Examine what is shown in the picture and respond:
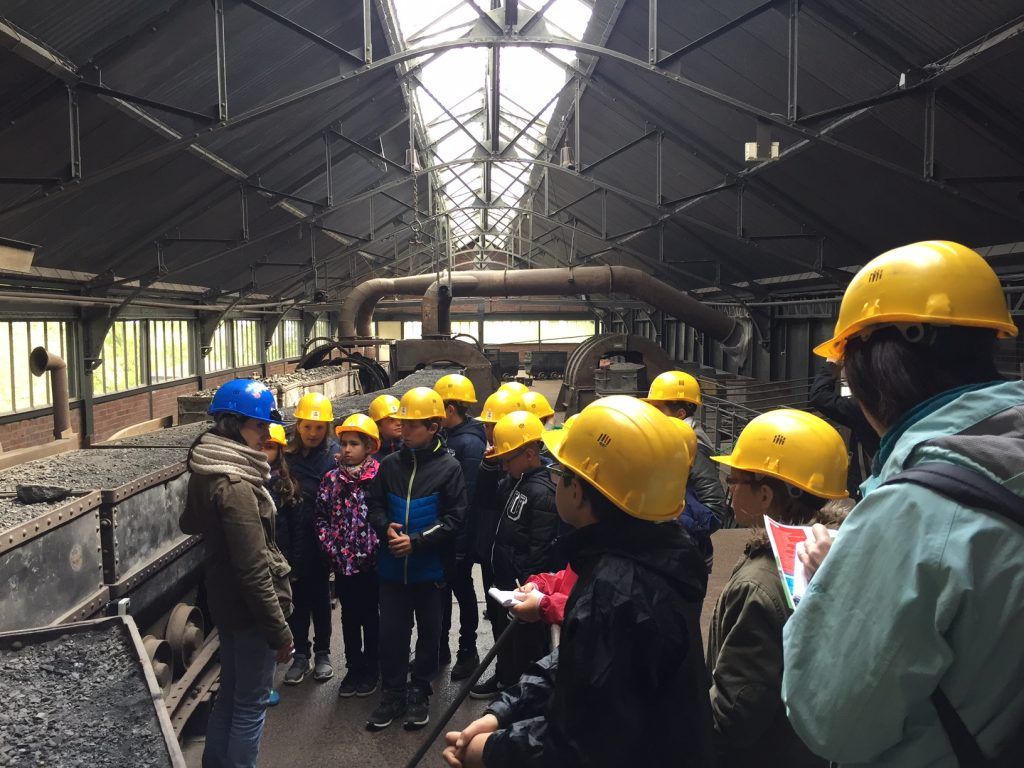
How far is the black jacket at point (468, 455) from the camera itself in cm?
417

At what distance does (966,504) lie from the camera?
3.09 ft

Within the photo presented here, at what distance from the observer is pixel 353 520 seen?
3.83 m

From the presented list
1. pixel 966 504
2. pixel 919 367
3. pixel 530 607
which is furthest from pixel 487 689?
pixel 966 504

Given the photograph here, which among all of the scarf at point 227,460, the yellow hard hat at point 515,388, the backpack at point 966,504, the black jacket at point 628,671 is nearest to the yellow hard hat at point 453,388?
the yellow hard hat at point 515,388

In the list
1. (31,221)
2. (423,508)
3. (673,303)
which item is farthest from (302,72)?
(673,303)

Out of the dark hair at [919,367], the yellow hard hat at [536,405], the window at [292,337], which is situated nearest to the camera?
the dark hair at [919,367]

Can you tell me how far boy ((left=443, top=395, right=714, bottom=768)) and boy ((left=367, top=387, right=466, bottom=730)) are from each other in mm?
1886

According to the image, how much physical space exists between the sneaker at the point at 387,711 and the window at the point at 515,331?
27.7 metres

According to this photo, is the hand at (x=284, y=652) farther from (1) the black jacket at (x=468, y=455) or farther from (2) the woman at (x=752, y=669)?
(2) the woman at (x=752, y=669)

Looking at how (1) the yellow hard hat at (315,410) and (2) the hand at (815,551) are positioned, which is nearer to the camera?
(2) the hand at (815,551)

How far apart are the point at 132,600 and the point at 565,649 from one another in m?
2.68

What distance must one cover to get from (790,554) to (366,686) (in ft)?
10.1

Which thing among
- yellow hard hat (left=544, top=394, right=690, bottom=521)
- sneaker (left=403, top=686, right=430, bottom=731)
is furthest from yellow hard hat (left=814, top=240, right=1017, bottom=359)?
sneaker (left=403, top=686, right=430, bottom=731)

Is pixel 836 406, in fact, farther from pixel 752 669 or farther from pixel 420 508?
pixel 752 669
